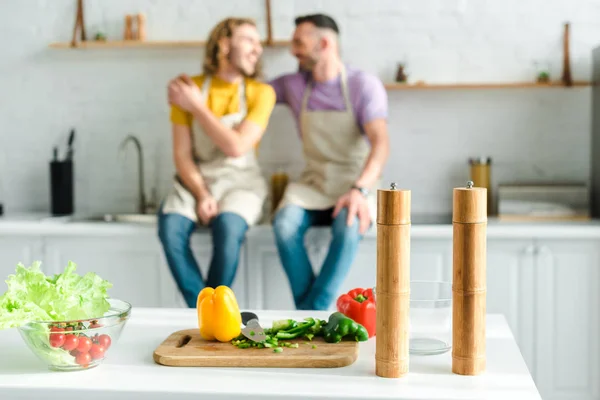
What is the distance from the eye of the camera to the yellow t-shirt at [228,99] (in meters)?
3.57

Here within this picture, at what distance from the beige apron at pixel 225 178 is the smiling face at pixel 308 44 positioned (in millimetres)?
302

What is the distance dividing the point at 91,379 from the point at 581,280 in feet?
7.73

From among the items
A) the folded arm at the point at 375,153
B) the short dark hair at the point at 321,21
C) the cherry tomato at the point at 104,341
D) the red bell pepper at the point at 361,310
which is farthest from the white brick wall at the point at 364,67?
the cherry tomato at the point at 104,341

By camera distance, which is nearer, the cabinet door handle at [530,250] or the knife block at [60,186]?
the cabinet door handle at [530,250]

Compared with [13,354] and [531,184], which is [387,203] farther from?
[531,184]

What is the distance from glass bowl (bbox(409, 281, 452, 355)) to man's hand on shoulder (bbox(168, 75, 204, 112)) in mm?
1829

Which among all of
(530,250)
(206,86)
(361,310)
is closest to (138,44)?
(206,86)

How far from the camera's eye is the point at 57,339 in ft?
5.74

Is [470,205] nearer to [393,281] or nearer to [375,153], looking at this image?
[393,281]

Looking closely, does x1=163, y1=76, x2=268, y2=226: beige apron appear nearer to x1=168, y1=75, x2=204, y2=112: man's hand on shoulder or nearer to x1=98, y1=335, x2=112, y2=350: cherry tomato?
x1=168, y1=75, x2=204, y2=112: man's hand on shoulder

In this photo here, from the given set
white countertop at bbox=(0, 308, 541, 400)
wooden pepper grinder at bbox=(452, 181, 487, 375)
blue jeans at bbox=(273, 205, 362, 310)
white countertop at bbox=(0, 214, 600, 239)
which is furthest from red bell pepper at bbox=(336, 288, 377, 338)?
white countertop at bbox=(0, 214, 600, 239)

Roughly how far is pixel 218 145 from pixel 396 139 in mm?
994

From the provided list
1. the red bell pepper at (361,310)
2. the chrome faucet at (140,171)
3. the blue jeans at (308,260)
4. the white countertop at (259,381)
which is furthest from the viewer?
the chrome faucet at (140,171)

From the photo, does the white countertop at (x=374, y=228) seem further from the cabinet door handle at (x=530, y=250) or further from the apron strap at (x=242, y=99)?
the apron strap at (x=242, y=99)
